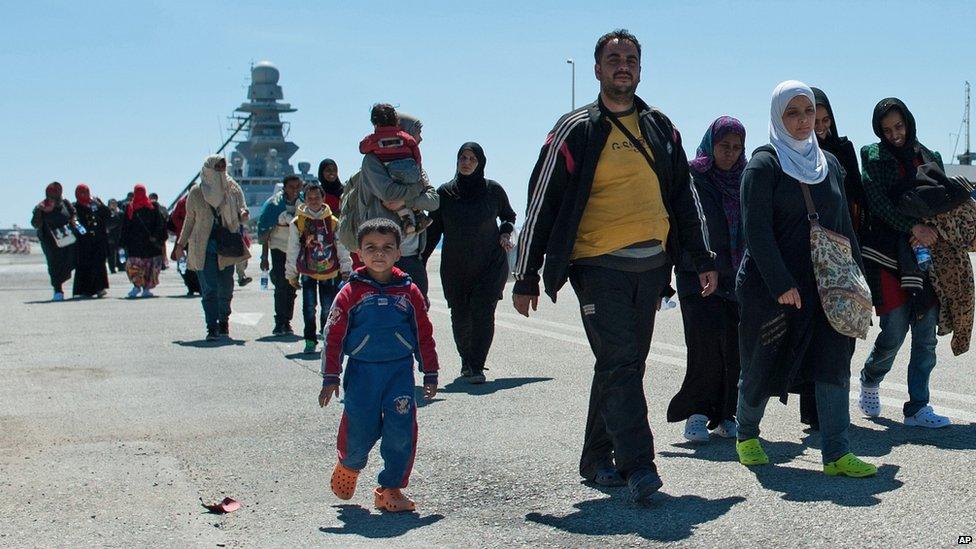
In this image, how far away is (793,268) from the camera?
6094 mm

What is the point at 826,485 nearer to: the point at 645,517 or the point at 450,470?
the point at 645,517

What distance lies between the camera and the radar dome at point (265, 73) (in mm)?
95375

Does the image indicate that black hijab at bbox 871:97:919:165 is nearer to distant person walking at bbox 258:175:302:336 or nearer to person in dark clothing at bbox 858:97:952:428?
person in dark clothing at bbox 858:97:952:428

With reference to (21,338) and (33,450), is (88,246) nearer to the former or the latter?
(21,338)

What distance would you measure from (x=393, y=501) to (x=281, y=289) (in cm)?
885

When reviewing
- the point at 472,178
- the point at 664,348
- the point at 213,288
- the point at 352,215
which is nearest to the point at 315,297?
the point at 213,288

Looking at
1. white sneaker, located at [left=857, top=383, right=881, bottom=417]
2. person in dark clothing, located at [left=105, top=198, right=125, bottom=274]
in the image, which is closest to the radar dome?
person in dark clothing, located at [left=105, top=198, right=125, bottom=274]

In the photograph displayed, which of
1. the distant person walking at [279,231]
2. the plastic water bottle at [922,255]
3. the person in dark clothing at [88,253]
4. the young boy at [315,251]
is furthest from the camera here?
the person in dark clothing at [88,253]

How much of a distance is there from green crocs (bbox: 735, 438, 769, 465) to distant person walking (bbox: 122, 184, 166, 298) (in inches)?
681

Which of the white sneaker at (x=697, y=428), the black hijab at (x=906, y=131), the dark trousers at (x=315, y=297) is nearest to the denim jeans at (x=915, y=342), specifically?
the black hijab at (x=906, y=131)

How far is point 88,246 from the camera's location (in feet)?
74.6

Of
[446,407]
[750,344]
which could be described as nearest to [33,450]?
[446,407]

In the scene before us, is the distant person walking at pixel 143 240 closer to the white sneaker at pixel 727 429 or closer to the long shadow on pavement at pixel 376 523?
the white sneaker at pixel 727 429

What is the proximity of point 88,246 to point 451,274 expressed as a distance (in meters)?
14.1
